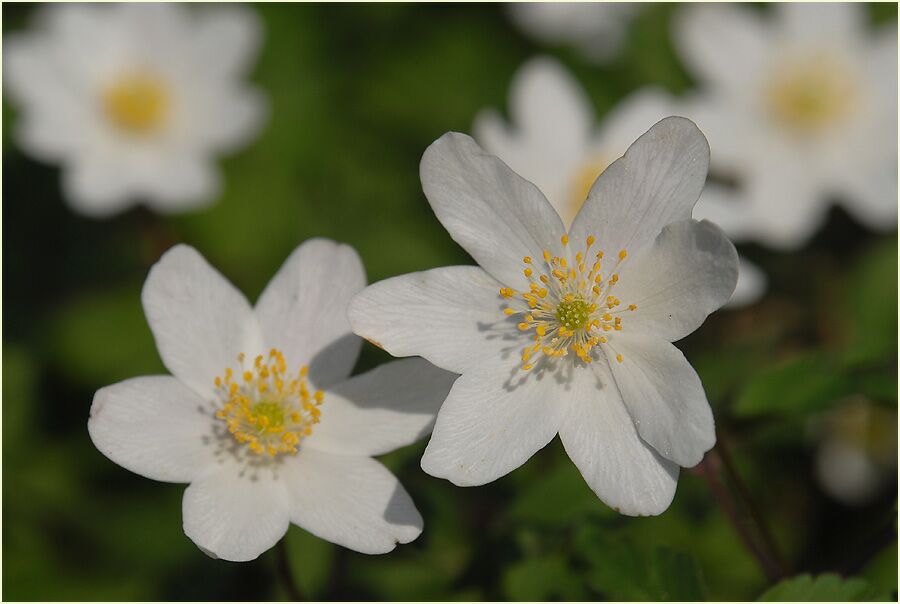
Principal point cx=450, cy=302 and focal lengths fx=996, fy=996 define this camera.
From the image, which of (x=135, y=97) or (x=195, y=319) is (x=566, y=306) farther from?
(x=135, y=97)

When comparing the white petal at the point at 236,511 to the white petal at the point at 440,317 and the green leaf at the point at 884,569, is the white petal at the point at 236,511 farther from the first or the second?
the green leaf at the point at 884,569

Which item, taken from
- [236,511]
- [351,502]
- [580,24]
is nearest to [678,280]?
[351,502]

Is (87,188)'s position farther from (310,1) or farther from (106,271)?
(310,1)

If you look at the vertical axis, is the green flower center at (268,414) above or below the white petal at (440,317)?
below

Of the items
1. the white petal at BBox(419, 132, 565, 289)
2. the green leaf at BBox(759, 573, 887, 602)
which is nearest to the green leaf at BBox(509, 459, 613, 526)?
the green leaf at BBox(759, 573, 887, 602)

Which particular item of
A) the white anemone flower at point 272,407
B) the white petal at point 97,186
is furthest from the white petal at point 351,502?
the white petal at point 97,186

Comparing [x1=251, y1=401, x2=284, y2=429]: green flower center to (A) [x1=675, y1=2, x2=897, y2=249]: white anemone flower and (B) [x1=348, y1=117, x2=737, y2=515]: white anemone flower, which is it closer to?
(B) [x1=348, y1=117, x2=737, y2=515]: white anemone flower
